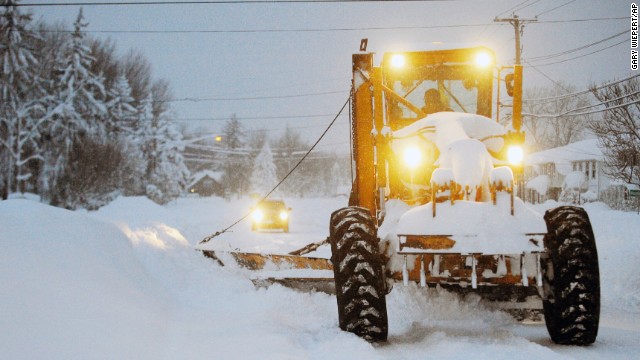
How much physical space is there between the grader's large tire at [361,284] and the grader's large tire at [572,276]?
158 centimetres

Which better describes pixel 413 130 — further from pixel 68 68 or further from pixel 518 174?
pixel 68 68

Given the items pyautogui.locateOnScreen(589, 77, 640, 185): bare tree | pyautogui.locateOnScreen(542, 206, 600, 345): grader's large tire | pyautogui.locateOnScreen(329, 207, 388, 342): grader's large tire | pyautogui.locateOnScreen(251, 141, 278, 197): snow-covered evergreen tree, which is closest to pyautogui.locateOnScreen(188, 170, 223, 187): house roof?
pyautogui.locateOnScreen(251, 141, 278, 197): snow-covered evergreen tree

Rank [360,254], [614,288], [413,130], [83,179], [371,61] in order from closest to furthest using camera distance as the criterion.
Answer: [360,254] → [413,130] → [371,61] → [614,288] → [83,179]

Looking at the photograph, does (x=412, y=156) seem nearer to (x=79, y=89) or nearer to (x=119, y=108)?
(x=79, y=89)

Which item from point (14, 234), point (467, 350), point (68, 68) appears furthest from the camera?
point (68, 68)

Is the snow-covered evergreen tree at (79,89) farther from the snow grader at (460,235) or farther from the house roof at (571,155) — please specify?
the snow grader at (460,235)

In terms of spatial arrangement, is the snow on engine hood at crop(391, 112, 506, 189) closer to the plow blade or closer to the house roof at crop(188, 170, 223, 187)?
the plow blade

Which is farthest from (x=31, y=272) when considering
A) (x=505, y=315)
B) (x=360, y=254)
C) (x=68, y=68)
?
(x=68, y=68)

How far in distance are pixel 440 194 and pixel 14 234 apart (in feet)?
14.3

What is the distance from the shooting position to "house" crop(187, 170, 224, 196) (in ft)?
342

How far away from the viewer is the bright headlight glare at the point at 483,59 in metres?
8.10

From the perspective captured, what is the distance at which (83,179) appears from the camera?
3938 cm

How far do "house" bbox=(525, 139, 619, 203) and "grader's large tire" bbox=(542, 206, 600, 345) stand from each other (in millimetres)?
41124

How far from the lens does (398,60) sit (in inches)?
317
